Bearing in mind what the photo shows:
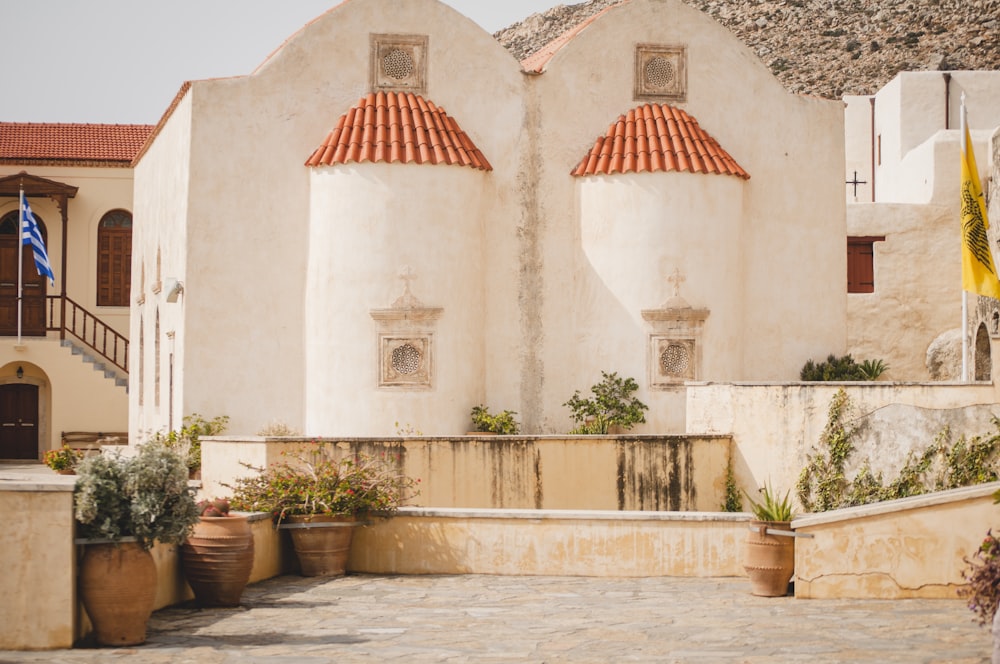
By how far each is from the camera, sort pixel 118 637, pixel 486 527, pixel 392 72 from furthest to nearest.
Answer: pixel 392 72, pixel 486 527, pixel 118 637

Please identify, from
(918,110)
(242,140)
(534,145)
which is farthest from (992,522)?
(918,110)

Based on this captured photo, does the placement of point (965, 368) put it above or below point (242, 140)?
below

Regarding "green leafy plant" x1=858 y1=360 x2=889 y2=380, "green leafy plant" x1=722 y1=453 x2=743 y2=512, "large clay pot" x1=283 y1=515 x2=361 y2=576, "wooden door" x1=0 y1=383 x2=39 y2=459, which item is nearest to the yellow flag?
"green leafy plant" x1=722 y1=453 x2=743 y2=512

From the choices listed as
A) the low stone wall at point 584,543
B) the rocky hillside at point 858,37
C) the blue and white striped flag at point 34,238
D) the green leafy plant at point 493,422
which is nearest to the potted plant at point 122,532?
the low stone wall at point 584,543

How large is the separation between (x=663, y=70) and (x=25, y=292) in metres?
17.2

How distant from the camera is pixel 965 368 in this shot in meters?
21.6

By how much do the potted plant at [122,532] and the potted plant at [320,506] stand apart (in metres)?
3.54

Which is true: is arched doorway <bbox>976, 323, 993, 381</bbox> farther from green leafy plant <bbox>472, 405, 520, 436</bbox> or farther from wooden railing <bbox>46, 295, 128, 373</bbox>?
wooden railing <bbox>46, 295, 128, 373</bbox>

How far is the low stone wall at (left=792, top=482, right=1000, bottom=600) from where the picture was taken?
12.7m

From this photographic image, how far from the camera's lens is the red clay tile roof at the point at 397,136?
22.0m

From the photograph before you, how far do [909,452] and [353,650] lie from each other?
977 cm

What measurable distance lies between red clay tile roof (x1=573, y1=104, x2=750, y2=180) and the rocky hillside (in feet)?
110

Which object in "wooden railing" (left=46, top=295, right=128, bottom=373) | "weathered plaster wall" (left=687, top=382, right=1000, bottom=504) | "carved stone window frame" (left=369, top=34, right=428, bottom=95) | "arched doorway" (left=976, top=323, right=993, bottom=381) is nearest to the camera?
"weathered plaster wall" (left=687, top=382, right=1000, bottom=504)

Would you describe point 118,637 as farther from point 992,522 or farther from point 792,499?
point 792,499
